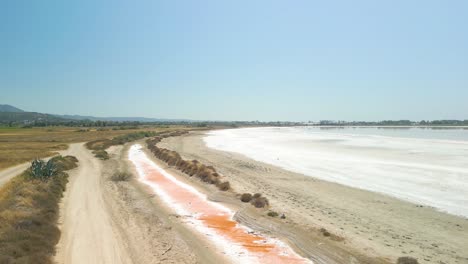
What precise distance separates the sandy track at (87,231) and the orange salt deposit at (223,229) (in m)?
3.11

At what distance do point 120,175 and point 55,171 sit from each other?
4.34 meters

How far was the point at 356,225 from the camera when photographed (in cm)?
1449

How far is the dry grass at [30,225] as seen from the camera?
977cm

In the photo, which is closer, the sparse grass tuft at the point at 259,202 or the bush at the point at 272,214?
the bush at the point at 272,214

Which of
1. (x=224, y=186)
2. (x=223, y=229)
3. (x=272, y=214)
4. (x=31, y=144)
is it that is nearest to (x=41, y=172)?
(x=224, y=186)

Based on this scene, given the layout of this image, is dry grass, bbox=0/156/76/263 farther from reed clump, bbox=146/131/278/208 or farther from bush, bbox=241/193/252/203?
reed clump, bbox=146/131/278/208

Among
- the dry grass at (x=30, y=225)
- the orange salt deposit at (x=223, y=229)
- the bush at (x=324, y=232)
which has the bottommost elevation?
the orange salt deposit at (x=223, y=229)

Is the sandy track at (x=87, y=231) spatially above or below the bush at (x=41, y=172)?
below

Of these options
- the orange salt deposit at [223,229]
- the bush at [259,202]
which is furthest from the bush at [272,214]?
the orange salt deposit at [223,229]

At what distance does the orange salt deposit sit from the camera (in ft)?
35.9

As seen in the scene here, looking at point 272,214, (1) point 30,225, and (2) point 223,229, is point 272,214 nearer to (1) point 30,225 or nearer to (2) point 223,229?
(2) point 223,229

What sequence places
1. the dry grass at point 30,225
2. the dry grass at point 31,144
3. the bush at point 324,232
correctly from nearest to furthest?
the dry grass at point 30,225
the bush at point 324,232
the dry grass at point 31,144

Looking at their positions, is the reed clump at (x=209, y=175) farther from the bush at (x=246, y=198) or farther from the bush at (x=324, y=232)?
the bush at (x=324, y=232)

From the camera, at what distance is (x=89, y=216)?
50.5ft
